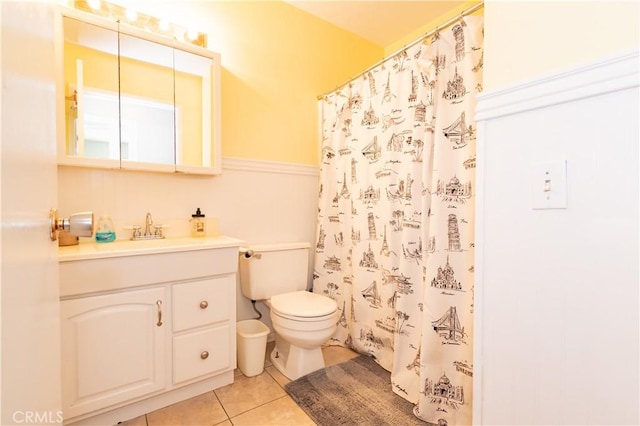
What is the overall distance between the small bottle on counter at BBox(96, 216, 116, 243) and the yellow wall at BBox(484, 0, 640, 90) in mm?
1789

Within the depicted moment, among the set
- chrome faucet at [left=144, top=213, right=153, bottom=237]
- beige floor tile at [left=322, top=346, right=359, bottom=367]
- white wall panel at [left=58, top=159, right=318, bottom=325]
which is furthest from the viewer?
beige floor tile at [left=322, top=346, right=359, bottom=367]

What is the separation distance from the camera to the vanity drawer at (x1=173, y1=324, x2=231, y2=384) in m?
1.42

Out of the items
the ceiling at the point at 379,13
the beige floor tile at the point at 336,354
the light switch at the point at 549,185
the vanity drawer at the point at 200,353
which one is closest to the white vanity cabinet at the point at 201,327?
the vanity drawer at the point at 200,353

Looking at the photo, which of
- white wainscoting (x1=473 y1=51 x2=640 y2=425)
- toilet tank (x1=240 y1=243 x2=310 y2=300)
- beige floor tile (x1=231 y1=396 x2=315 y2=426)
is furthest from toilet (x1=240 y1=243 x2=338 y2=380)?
white wainscoting (x1=473 y1=51 x2=640 y2=425)

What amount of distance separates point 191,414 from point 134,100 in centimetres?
168

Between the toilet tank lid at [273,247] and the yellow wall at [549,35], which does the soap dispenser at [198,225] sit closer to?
the toilet tank lid at [273,247]

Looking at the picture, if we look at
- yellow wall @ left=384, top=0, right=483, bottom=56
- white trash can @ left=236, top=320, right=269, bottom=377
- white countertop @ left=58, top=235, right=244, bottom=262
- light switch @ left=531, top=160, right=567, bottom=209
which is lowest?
white trash can @ left=236, top=320, right=269, bottom=377

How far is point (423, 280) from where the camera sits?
152cm

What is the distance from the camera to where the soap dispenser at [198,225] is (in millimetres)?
1765

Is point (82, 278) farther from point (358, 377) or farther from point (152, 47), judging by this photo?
point (358, 377)

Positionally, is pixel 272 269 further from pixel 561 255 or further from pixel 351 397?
pixel 561 255

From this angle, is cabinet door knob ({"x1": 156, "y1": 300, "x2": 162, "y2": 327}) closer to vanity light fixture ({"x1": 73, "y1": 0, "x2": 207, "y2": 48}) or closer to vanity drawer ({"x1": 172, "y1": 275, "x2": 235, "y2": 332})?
vanity drawer ({"x1": 172, "y1": 275, "x2": 235, "y2": 332})

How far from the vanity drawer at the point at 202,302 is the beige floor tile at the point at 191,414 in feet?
1.27

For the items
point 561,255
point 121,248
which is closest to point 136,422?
point 121,248
